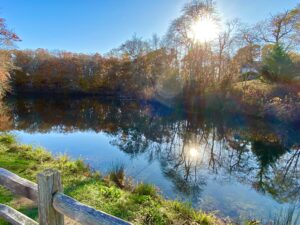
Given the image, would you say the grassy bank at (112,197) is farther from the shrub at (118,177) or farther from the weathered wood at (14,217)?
the weathered wood at (14,217)

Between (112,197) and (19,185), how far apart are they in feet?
10.0

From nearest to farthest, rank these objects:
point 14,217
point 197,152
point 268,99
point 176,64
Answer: point 14,217
point 197,152
point 268,99
point 176,64

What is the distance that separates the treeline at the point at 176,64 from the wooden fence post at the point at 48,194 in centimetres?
2137

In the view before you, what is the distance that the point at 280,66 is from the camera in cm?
2162

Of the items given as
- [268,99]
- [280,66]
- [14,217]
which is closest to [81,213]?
[14,217]

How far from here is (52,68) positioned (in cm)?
3934

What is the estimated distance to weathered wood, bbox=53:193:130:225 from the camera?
1745mm

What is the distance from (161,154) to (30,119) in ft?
43.3

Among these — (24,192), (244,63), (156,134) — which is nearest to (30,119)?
(156,134)

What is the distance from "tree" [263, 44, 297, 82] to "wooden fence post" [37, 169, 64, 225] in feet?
78.1

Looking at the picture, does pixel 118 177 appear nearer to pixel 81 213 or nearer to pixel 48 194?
pixel 48 194

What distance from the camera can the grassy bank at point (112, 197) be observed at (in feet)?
15.0

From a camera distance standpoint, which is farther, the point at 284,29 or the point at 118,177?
the point at 284,29

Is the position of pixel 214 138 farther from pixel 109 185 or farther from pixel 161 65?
pixel 161 65
